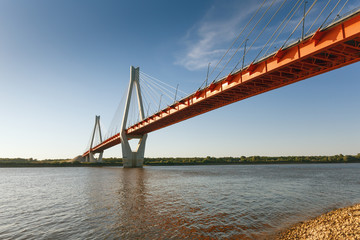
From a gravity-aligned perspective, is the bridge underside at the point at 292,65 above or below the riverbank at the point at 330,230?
above

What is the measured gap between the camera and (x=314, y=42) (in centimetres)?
1586

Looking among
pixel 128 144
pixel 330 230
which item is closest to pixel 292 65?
pixel 330 230

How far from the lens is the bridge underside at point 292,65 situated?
1456 centimetres

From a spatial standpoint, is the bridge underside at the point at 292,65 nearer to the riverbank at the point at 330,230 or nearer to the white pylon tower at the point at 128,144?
the riverbank at the point at 330,230

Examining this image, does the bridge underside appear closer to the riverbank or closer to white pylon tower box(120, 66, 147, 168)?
the riverbank

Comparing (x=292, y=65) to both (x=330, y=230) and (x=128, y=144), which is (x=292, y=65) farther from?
(x=128, y=144)

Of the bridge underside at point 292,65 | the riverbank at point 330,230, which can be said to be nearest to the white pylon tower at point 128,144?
the bridge underside at point 292,65

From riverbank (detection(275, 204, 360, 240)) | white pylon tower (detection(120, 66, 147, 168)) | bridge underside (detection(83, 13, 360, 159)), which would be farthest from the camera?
white pylon tower (detection(120, 66, 147, 168))

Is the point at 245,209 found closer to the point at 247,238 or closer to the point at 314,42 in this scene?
the point at 247,238

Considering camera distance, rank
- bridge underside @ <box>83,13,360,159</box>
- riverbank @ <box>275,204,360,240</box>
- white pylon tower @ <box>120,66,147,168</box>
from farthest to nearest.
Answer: white pylon tower @ <box>120,66,147,168</box>
bridge underside @ <box>83,13,360,159</box>
riverbank @ <box>275,204,360,240</box>

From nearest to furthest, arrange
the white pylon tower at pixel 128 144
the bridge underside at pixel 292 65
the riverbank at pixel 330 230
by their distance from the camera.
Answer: the riverbank at pixel 330 230, the bridge underside at pixel 292 65, the white pylon tower at pixel 128 144

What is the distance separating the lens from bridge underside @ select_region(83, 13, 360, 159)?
14562 millimetres

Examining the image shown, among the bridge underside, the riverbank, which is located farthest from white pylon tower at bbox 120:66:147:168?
the riverbank

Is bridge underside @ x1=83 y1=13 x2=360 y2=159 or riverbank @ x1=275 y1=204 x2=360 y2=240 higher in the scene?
bridge underside @ x1=83 y1=13 x2=360 y2=159
